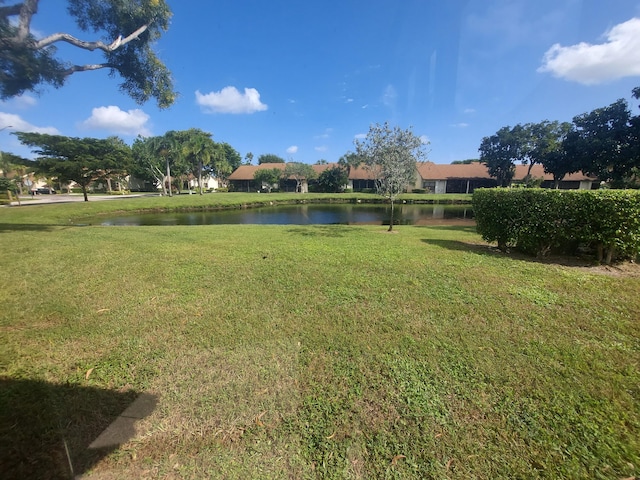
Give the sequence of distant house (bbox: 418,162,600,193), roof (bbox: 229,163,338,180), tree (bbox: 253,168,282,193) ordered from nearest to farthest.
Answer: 1. distant house (bbox: 418,162,600,193)
2. tree (bbox: 253,168,282,193)
3. roof (bbox: 229,163,338,180)

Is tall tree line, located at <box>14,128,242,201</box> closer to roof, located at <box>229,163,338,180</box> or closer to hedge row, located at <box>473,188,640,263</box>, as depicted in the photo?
roof, located at <box>229,163,338,180</box>

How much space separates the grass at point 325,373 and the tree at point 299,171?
2033 inches

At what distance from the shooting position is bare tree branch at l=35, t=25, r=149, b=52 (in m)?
5.22

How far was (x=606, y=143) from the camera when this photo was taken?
94.2ft

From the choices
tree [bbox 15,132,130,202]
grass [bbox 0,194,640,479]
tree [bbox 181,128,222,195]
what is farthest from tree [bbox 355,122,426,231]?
tree [bbox 181,128,222,195]

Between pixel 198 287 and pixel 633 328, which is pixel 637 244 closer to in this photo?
pixel 633 328

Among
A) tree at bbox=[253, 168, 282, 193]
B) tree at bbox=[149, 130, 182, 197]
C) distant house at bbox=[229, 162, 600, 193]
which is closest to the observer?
tree at bbox=[149, 130, 182, 197]

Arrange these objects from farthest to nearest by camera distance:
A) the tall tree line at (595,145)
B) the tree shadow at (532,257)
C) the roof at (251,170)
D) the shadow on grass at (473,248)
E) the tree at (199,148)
Result: the roof at (251,170) < the tree at (199,148) < the tall tree line at (595,145) < the shadow on grass at (473,248) < the tree shadow at (532,257)

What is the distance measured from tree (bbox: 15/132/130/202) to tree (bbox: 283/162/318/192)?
29126 millimetres

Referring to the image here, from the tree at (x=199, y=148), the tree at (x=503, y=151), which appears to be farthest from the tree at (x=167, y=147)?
the tree at (x=503, y=151)

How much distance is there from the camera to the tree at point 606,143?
90.8 ft

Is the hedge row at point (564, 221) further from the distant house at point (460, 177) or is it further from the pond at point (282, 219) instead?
the distant house at point (460, 177)

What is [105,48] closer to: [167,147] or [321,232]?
[321,232]

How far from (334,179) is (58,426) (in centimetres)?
5326
